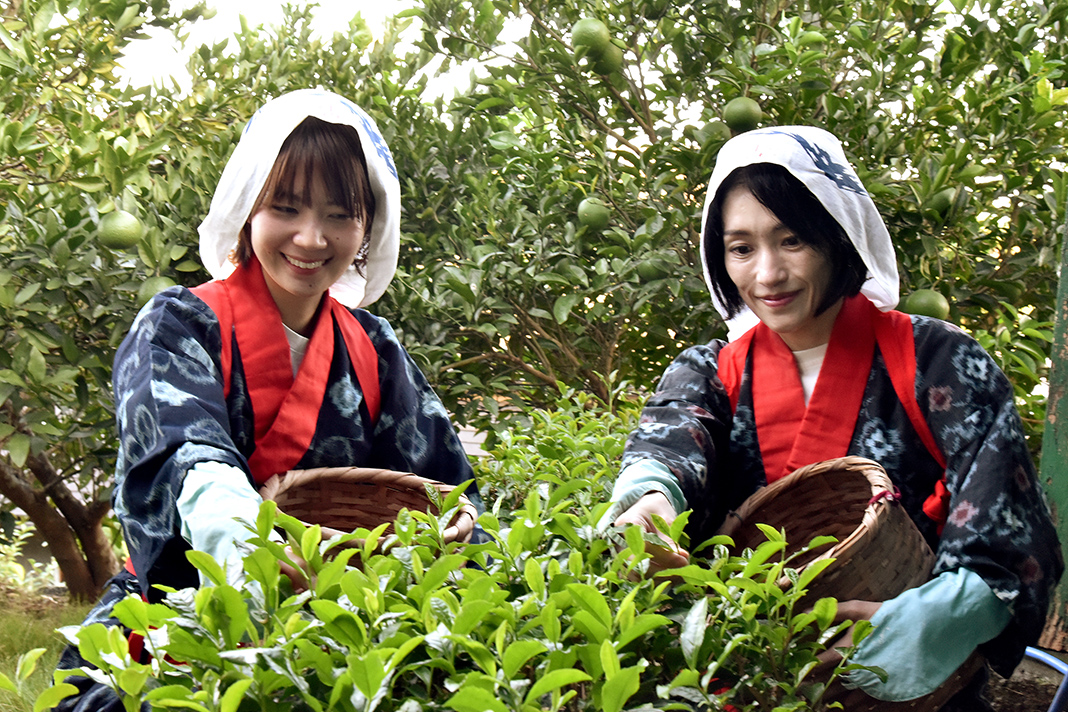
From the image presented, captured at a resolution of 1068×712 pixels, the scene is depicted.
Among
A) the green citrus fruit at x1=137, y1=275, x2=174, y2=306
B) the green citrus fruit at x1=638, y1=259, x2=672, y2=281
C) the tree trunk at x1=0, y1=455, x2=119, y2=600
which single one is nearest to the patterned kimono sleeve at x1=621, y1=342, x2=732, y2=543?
the green citrus fruit at x1=638, y1=259, x2=672, y2=281

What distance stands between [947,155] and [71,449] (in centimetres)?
259

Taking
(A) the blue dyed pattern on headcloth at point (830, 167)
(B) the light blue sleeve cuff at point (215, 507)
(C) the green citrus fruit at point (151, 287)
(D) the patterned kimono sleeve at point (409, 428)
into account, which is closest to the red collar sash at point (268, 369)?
(D) the patterned kimono sleeve at point (409, 428)

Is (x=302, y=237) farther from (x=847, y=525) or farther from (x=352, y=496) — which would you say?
(x=847, y=525)

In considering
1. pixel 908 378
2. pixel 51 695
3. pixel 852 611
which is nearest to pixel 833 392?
pixel 908 378

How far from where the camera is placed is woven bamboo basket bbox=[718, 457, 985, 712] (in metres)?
0.99

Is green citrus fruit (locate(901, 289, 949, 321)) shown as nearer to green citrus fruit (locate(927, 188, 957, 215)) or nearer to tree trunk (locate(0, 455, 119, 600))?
green citrus fruit (locate(927, 188, 957, 215))

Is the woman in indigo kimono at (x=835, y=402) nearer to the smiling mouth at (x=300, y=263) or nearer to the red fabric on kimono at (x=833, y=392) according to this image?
the red fabric on kimono at (x=833, y=392)

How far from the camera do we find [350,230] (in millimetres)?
1552

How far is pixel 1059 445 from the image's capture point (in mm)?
1688

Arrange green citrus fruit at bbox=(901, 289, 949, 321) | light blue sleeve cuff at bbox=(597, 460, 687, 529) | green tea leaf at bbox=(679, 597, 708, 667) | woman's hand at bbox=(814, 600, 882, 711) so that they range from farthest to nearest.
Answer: green citrus fruit at bbox=(901, 289, 949, 321), light blue sleeve cuff at bbox=(597, 460, 687, 529), woman's hand at bbox=(814, 600, 882, 711), green tea leaf at bbox=(679, 597, 708, 667)

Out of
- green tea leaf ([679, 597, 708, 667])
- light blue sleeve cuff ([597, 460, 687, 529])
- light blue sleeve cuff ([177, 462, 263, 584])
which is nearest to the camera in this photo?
green tea leaf ([679, 597, 708, 667])

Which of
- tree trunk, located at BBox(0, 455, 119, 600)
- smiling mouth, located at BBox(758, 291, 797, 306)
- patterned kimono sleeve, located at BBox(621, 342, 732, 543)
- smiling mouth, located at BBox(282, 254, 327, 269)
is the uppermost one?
smiling mouth, located at BBox(758, 291, 797, 306)

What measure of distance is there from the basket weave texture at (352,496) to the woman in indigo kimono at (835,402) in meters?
0.31

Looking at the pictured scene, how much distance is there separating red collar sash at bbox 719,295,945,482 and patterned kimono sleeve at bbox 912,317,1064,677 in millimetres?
28
